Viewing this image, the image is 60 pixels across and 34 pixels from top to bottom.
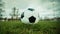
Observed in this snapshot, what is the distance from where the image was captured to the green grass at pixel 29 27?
3.61ft

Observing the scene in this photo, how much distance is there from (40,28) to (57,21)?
0.14 meters

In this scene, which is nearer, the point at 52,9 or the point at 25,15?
the point at 25,15

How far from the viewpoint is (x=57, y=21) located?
116 cm

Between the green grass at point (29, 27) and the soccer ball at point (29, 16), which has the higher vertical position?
the soccer ball at point (29, 16)

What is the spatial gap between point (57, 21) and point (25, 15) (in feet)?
0.83

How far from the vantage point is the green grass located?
1.10m

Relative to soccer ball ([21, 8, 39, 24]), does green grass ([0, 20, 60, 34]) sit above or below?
below

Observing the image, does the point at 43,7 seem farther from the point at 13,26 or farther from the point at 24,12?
the point at 13,26

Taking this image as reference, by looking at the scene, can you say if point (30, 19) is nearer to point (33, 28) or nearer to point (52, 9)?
point (33, 28)

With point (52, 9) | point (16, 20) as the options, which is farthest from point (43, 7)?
point (16, 20)

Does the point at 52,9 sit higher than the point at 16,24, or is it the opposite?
the point at 52,9

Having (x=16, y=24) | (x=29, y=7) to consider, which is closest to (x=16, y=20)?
(x=16, y=24)

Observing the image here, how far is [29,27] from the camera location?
1121mm

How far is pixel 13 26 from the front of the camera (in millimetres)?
1109
